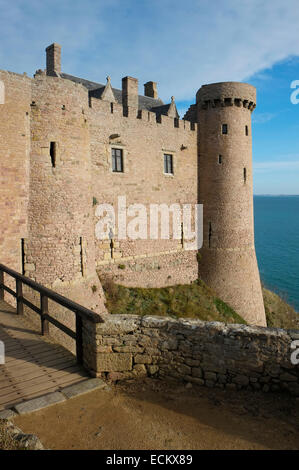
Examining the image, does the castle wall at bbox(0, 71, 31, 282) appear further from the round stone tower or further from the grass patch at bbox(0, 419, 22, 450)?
the round stone tower

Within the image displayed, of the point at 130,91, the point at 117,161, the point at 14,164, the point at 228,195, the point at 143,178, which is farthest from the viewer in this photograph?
the point at 228,195

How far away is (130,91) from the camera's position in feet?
54.9

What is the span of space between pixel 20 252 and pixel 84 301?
2860mm

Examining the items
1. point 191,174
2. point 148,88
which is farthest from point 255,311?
point 148,88

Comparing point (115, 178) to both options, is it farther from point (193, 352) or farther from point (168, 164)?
point (193, 352)

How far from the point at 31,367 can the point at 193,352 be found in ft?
8.59

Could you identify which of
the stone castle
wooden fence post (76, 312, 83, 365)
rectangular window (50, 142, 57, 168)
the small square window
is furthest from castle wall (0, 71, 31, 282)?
the small square window

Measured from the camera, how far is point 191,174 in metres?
20.2

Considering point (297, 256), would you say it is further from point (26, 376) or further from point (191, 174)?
point (26, 376)

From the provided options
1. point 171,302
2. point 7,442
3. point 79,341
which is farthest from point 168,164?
point 7,442

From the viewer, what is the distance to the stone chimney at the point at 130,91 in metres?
16.6

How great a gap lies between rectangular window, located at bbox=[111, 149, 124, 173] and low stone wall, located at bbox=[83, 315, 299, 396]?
1145 cm

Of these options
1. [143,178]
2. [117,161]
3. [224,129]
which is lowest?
[143,178]

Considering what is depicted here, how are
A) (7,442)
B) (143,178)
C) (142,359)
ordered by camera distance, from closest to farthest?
1. (7,442)
2. (142,359)
3. (143,178)
